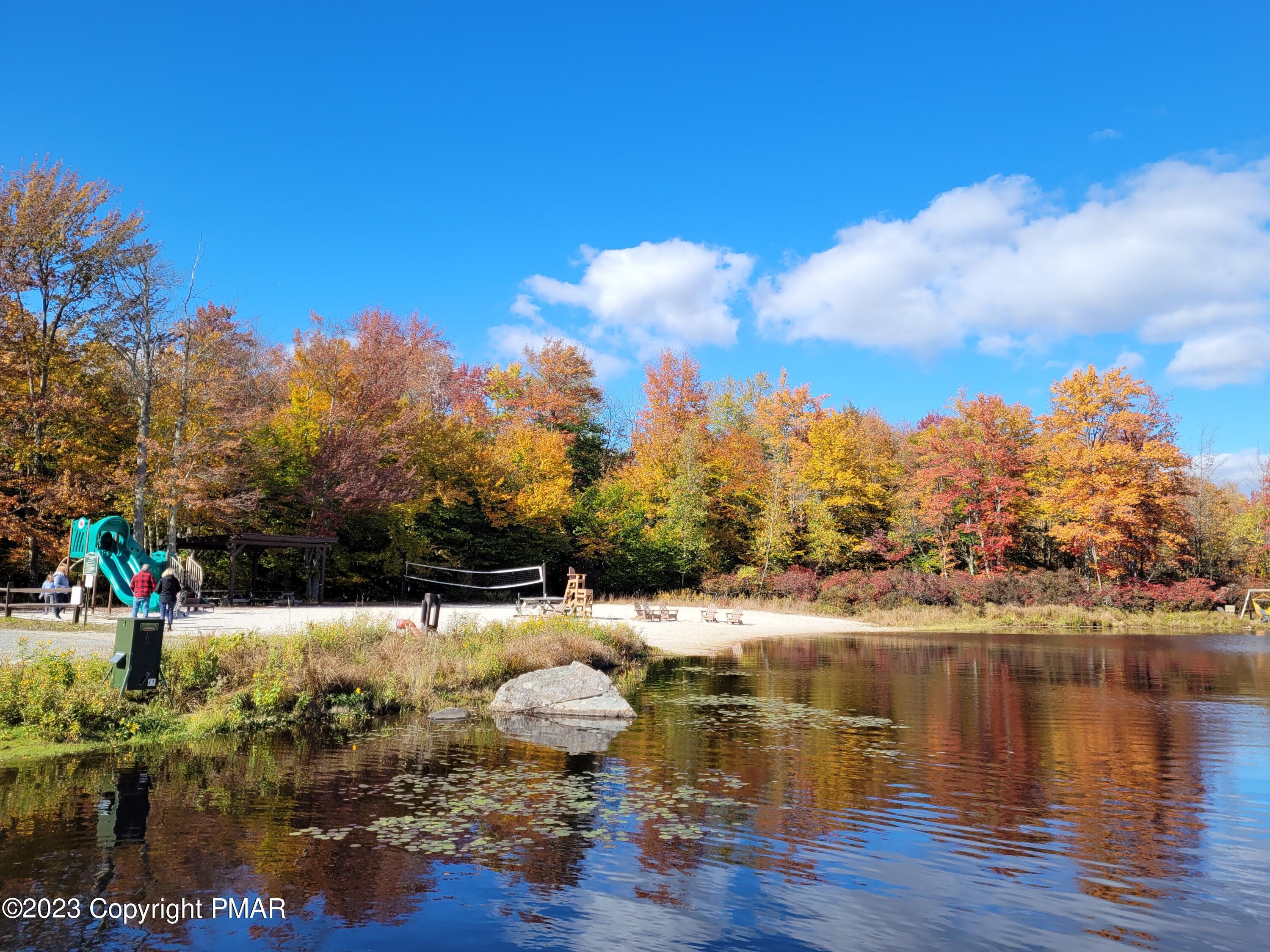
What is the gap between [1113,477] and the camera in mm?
43312

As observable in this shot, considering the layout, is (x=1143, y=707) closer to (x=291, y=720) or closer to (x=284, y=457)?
(x=291, y=720)

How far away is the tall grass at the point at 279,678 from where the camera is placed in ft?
36.7

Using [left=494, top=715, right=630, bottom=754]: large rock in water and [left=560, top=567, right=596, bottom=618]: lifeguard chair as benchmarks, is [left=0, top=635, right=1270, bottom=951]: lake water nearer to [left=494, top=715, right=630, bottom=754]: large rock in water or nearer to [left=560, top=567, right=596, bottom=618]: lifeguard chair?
[left=494, top=715, right=630, bottom=754]: large rock in water

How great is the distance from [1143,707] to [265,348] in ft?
182

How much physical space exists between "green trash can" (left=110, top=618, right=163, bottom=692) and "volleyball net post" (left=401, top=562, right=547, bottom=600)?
24.3 meters

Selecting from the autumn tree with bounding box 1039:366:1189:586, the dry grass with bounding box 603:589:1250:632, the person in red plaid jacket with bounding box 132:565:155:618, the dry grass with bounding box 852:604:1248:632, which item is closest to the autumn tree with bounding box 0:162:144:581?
the person in red plaid jacket with bounding box 132:565:155:618

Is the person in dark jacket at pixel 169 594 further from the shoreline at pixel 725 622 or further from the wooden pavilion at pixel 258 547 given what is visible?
the wooden pavilion at pixel 258 547

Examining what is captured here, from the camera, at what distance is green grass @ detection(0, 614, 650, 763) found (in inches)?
435

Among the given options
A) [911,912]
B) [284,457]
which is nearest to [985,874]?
[911,912]

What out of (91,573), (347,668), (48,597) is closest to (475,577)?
(91,573)

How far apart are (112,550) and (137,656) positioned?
13.9 meters

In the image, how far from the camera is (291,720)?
13133 millimetres

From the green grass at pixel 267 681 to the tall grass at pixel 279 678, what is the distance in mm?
19

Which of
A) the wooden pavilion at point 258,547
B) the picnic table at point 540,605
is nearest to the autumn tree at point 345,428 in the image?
the wooden pavilion at point 258,547
